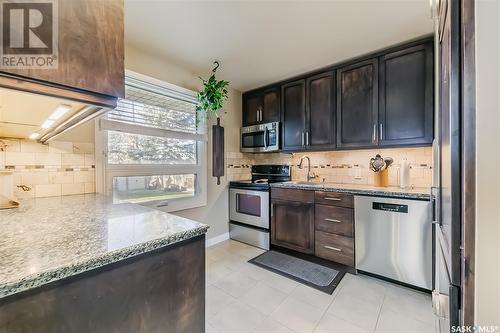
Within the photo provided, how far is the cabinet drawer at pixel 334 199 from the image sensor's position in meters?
2.18

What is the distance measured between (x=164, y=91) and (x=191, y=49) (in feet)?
1.86

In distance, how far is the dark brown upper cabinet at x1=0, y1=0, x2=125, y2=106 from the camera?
550 millimetres

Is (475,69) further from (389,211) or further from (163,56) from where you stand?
(163,56)

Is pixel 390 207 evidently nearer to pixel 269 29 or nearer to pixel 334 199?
pixel 334 199

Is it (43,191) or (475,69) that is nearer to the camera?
(475,69)

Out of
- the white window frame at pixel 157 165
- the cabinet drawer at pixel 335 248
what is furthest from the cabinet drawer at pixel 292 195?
the white window frame at pixel 157 165

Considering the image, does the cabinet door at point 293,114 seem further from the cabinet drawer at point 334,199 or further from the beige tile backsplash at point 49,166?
the beige tile backsplash at point 49,166

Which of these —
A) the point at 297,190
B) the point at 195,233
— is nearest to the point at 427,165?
the point at 297,190

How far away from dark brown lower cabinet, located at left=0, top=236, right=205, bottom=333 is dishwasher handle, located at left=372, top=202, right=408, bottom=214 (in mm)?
1824

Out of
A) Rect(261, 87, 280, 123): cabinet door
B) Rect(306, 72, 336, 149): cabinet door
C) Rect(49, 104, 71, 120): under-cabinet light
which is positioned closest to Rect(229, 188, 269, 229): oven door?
Rect(306, 72, 336, 149): cabinet door

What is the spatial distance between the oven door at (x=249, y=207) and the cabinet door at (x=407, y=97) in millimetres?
1586

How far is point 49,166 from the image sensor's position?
168 centimetres

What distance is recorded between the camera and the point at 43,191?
1.64 m

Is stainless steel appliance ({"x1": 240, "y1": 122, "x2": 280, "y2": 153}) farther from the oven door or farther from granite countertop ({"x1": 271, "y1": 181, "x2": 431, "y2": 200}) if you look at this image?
granite countertop ({"x1": 271, "y1": 181, "x2": 431, "y2": 200})
